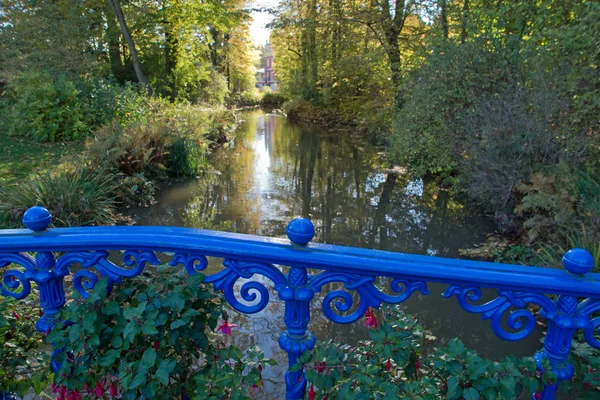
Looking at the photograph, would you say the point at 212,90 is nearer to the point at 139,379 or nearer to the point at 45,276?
the point at 45,276

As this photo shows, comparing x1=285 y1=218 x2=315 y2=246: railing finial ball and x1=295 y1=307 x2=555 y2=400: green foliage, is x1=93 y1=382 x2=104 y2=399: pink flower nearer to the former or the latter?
x1=295 y1=307 x2=555 y2=400: green foliage

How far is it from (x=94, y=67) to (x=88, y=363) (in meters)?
17.2

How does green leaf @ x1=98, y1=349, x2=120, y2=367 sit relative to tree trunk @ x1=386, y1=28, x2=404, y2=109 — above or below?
below

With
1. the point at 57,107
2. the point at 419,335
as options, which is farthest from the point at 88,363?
the point at 57,107

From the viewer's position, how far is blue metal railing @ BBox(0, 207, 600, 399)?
1.44m

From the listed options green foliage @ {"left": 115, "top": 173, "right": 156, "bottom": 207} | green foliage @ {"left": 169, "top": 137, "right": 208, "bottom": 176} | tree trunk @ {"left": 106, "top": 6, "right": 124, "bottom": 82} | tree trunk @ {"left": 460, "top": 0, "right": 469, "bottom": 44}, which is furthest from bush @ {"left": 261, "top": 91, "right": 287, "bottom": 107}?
green foliage @ {"left": 115, "top": 173, "right": 156, "bottom": 207}

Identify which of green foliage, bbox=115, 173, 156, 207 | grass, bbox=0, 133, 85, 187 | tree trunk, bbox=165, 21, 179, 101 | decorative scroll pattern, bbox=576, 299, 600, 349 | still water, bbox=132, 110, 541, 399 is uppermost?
tree trunk, bbox=165, 21, 179, 101

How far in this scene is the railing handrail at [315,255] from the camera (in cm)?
142

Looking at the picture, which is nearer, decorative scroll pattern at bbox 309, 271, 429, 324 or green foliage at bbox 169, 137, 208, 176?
decorative scroll pattern at bbox 309, 271, 429, 324

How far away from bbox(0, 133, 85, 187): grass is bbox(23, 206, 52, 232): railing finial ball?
695 centimetres

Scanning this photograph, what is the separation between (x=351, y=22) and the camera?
709 inches

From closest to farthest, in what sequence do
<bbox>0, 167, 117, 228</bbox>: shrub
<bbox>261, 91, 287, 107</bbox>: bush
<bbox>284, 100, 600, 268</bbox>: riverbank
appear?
<bbox>284, 100, 600, 268</bbox>: riverbank < <bbox>0, 167, 117, 228</bbox>: shrub < <bbox>261, 91, 287, 107</bbox>: bush

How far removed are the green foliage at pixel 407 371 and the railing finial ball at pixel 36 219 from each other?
1227mm

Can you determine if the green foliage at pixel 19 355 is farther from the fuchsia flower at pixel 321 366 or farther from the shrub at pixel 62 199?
the shrub at pixel 62 199
